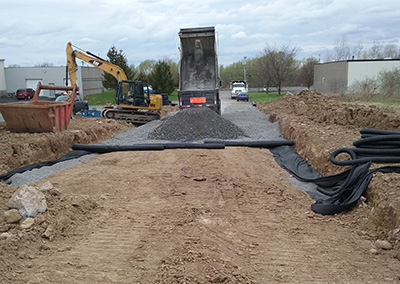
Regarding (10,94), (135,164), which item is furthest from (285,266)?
(10,94)

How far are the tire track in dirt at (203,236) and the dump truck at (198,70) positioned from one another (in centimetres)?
984

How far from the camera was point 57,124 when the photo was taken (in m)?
12.5

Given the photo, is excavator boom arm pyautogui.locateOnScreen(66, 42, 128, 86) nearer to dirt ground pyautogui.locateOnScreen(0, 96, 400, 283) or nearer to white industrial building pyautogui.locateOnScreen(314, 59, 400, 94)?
dirt ground pyautogui.locateOnScreen(0, 96, 400, 283)

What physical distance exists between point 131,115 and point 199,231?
15331 mm

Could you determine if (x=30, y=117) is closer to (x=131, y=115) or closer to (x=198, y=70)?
(x=131, y=115)

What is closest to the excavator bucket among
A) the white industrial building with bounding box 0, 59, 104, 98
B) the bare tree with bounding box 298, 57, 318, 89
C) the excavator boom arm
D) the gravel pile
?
the gravel pile

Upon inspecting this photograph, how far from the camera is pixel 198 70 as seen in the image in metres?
20.0

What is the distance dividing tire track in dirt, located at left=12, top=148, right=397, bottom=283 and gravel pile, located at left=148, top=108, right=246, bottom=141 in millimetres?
4949

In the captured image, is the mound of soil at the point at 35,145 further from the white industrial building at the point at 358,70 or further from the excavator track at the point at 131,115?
the white industrial building at the point at 358,70

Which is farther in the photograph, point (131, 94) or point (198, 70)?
point (198, 70)

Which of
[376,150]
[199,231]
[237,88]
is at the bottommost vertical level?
[199,231]

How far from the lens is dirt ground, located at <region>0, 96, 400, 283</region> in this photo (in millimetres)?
4082

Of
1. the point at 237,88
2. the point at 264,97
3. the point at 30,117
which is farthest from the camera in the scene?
the point at 264,97

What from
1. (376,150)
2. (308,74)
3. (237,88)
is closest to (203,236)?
(376,150)
